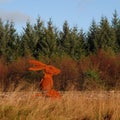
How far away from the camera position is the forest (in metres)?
36.0

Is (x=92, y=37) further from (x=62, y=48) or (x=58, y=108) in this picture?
(x=58, y=108)

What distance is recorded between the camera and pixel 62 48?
141ft

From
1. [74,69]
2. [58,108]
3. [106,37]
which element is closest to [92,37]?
[106,37]

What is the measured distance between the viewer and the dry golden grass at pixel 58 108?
8578 millimetres

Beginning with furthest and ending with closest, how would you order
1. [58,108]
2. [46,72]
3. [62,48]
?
[62,48], [46,72], [58,108]

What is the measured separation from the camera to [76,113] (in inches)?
358

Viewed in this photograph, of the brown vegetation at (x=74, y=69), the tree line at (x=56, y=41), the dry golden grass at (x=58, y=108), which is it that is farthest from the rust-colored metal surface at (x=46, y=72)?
the tree line at (x=56, y=41)

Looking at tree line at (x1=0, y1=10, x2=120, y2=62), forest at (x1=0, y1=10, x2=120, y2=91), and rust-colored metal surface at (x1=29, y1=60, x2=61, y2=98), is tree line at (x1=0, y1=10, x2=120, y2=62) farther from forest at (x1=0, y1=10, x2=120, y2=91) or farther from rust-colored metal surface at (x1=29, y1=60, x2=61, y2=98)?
rust-colored metal surface at (x1=29, y1=60, x2=61, y2=98)

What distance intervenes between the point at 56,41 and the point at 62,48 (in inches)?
48.3

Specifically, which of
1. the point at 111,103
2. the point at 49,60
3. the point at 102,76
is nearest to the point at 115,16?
the point at 49,60

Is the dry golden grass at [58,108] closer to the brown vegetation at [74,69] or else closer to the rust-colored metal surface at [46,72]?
the rust-colored metal surface at [46,72]

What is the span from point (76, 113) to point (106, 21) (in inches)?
1477

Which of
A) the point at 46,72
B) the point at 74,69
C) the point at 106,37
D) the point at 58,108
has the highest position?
the point at 106,37

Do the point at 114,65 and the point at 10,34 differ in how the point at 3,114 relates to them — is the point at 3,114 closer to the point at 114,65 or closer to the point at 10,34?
the point at 114,65
